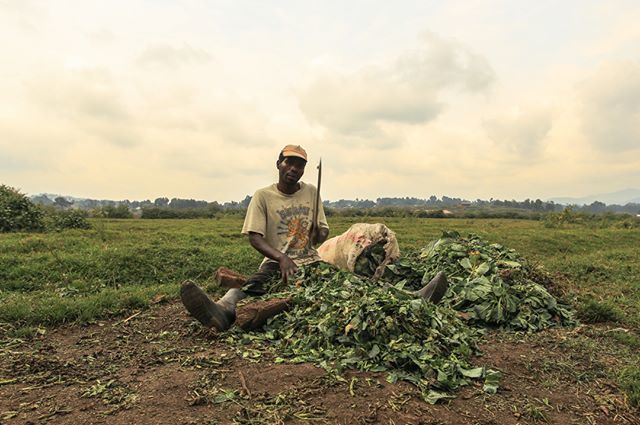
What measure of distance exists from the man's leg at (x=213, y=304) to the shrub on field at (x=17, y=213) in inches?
446

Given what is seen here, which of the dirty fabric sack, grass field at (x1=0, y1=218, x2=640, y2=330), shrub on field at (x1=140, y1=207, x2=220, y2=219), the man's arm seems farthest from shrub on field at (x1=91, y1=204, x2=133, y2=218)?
the man's arm

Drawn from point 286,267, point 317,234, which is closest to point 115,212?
point 317,234

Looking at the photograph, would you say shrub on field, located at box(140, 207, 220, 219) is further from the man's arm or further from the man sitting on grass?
the man's arm

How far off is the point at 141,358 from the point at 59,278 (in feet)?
14.4

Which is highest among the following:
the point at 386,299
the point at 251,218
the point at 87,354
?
the point at 251,218

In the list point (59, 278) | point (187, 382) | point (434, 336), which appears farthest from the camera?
point (59, 278)

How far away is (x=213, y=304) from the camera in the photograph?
3.68m

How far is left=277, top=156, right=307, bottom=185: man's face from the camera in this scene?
4574 millimetres

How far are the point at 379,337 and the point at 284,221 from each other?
194 cm

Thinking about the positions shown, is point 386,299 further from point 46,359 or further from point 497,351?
point 46,359

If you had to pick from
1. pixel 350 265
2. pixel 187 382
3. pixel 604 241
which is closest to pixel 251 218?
Result: pixel 350 265

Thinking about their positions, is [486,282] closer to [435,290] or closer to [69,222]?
[435,290]

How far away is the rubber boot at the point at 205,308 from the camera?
3451mm

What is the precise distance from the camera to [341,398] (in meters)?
2.51
